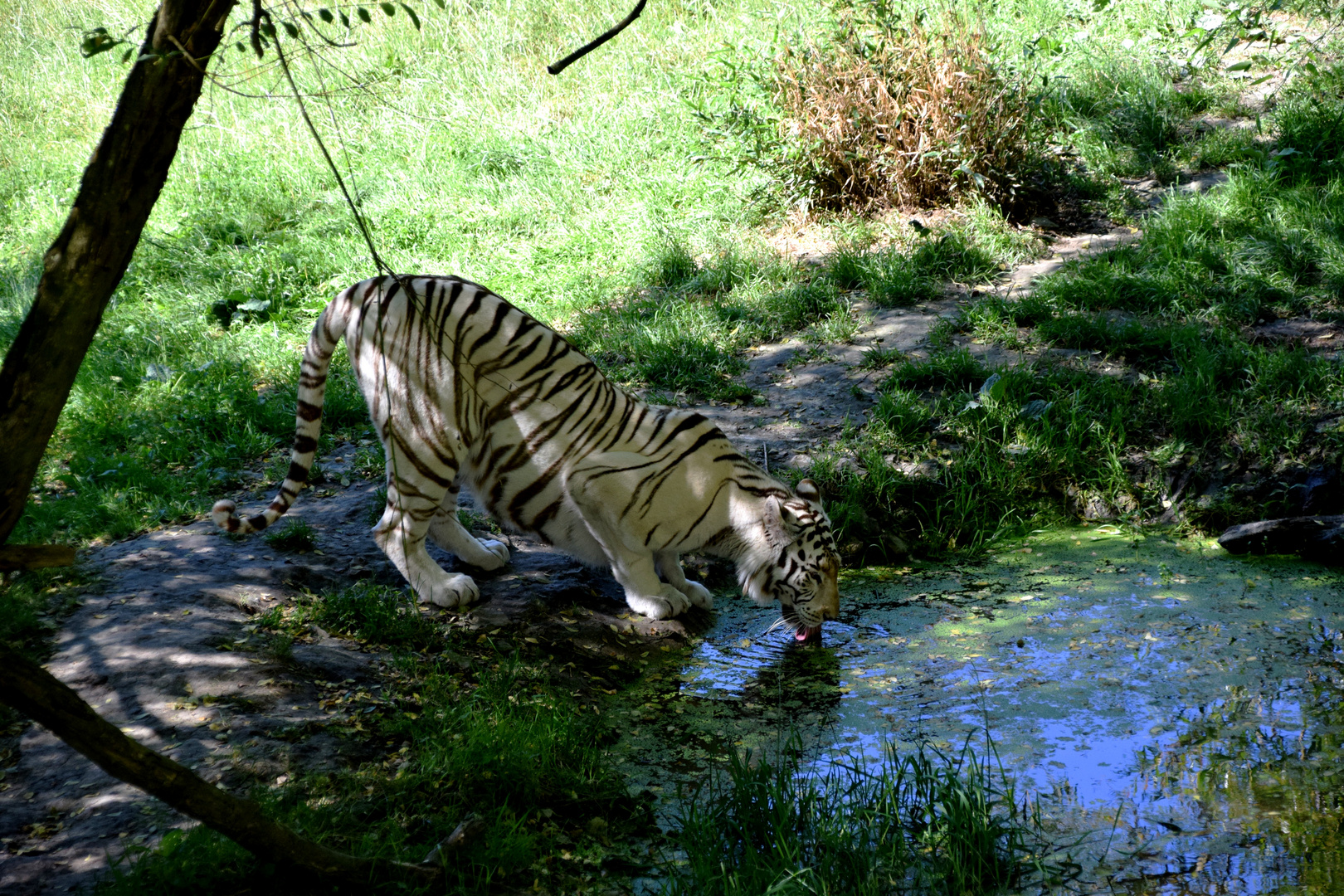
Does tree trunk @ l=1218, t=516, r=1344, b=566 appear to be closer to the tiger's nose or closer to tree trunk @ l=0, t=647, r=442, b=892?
the tiger's nose

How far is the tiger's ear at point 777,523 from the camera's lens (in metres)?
4.79

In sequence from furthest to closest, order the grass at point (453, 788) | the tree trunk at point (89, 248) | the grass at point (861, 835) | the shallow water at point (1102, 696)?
1. the shallow water at point (1102, 696)
2. the grass at point (861, 835)
3. the grass at point (453, 788)
4. the tree trunk at point (89, 248)

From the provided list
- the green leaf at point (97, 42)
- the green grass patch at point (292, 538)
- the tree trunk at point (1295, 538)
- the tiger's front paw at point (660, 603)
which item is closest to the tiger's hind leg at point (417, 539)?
the green grass patch at point (292, 538)

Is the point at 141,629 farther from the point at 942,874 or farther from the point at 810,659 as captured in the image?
the point at 942,874

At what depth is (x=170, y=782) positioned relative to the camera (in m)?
2.35

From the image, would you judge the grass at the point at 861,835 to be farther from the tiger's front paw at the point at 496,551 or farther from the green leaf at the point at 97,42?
the green leaf at the point at 97,42

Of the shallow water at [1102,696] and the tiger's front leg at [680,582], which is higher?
the tiger's front leg at [680,582]

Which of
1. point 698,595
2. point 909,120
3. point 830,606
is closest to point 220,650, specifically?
point 698,595

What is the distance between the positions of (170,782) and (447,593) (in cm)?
229

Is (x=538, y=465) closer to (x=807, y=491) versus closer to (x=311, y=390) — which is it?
(x=311, y=390)

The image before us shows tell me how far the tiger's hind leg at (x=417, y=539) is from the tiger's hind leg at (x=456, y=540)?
33 centimetres

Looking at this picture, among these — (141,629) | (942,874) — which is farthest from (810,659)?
(141,629)

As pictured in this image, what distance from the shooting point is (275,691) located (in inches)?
147

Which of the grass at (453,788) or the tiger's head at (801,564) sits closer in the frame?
the grass at (453,788)
